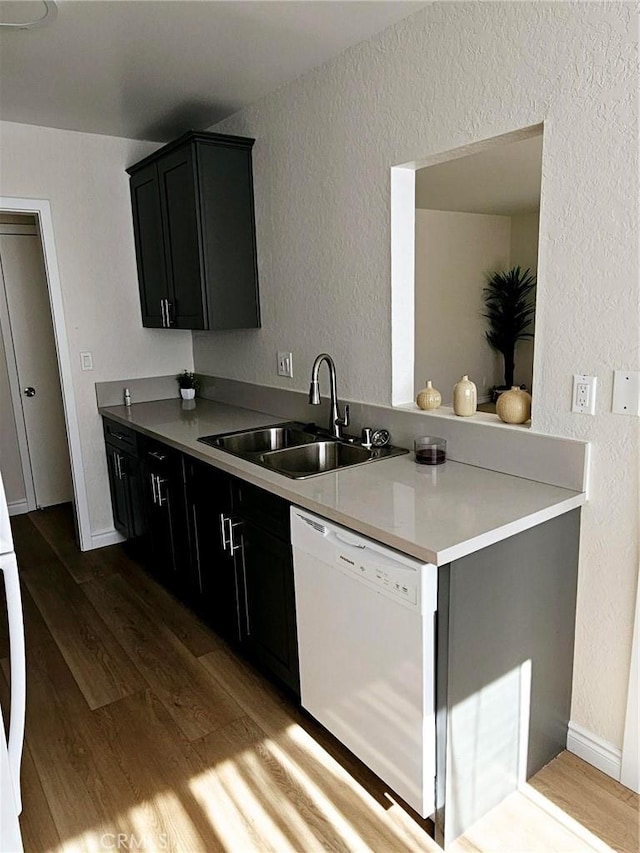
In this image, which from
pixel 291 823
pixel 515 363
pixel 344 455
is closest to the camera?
pixel 291 823

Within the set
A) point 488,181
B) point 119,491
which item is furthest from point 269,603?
point 488,181

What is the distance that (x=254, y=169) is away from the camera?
3.08 m

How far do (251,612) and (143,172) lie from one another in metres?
2.53

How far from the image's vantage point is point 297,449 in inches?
100

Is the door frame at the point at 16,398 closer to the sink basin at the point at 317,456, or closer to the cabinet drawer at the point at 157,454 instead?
the cabinet drawer at the point at 157,454

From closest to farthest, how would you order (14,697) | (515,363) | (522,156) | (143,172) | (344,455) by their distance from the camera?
(14,697) < (344,455) < (143,172) < (522,156) < (515,363)

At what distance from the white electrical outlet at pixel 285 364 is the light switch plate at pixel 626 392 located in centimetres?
171

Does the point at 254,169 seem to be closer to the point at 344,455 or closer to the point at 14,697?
the point at 344,455

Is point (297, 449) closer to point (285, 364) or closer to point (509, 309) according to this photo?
point (285, 364)

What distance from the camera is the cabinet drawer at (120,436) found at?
326 centimetres

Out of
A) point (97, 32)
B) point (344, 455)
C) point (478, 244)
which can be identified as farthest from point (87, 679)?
point (478, 244)

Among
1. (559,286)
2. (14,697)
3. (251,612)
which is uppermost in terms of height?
(559,286)

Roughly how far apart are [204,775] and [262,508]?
87cm

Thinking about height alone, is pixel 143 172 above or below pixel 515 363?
above
